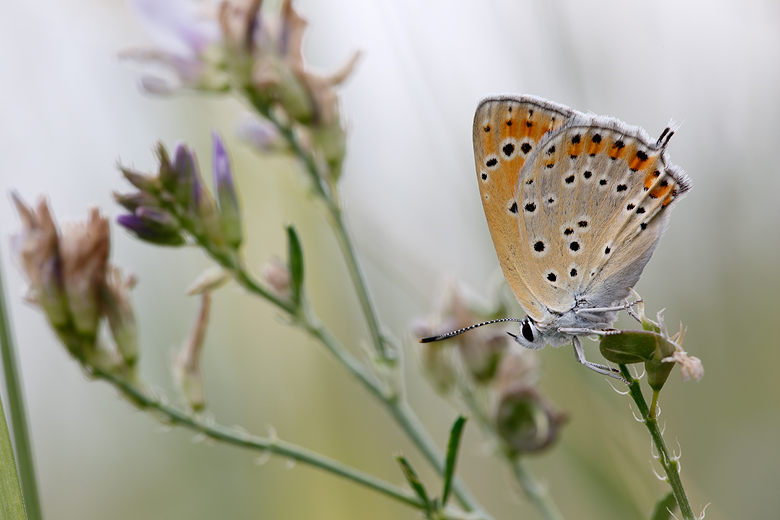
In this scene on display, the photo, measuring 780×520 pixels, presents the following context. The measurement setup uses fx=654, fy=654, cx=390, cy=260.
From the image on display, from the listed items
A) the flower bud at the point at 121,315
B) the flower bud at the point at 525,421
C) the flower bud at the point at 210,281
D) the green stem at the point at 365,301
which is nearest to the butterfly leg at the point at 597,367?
the flower bud at the point at 525,421

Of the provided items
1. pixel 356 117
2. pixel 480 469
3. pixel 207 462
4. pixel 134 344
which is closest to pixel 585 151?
pixel 134 344

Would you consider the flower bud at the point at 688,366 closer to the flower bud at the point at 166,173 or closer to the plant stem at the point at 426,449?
the plant stem at the point at 426,449

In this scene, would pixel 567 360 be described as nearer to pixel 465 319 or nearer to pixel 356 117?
pixel 465 319

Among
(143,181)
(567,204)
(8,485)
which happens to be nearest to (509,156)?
(567,204)

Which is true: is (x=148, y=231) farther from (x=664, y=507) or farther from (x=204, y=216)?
(x=664, y=507)

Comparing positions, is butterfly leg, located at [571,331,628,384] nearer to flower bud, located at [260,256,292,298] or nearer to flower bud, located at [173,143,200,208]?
flower bud, located at [260,256,292,298]

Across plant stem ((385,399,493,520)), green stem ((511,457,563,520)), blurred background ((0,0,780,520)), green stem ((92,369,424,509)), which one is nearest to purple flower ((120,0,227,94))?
blurred background ((0,0,780,520))
